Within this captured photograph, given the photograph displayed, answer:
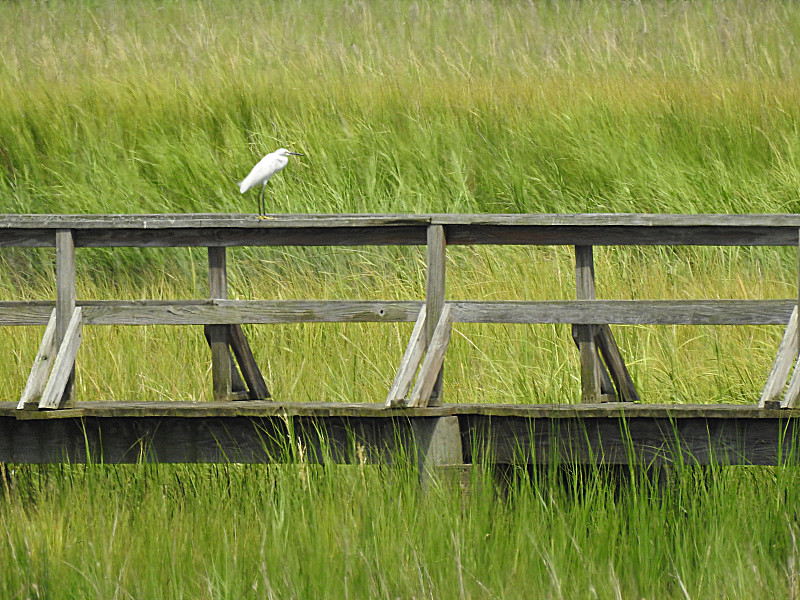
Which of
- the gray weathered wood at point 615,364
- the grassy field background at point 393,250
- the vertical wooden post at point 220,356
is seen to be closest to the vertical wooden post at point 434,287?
the grassy field background at point 393,250

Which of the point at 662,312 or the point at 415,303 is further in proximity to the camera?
the point at 415,303

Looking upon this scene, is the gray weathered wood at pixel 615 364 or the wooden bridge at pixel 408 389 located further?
the gray weathered wood at pixel 615 364

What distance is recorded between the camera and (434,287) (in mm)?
5191

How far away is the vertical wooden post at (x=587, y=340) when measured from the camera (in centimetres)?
564

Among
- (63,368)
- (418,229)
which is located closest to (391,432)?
(418,229)

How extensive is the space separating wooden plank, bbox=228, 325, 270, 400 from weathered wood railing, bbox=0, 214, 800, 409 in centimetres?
26

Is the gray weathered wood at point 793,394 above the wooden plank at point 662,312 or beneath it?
beneath

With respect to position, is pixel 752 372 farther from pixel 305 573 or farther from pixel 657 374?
pixel 305 573

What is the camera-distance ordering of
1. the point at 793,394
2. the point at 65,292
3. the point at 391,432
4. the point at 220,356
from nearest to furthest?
the point at 793,394 < the point at 391,432 < the point at 65,292 < the point at 220,356

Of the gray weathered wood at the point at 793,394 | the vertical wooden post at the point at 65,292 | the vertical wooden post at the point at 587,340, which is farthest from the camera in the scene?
the vertical wooden post at the point at 587,340

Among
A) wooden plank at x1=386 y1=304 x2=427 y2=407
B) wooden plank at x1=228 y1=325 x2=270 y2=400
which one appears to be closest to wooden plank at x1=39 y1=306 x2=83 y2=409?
wooden plank at x1=228 y1=325 x2=270 y2=400

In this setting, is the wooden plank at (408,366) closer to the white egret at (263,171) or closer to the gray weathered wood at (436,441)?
the gray weathered wood at (436,441)

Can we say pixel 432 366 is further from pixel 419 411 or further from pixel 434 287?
pixel 434 287

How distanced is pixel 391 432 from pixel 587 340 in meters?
1.06
